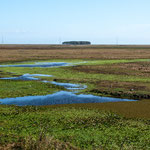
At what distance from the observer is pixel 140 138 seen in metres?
15.3

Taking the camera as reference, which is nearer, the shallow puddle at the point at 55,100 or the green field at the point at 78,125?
the green field at the point at 78,125

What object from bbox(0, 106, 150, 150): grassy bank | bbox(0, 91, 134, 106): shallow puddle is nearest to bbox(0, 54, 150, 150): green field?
bbox(0, 106, 150, 150): grassy bank

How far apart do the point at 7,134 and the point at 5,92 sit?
13929mm

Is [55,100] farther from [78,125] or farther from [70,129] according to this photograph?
[70,129]

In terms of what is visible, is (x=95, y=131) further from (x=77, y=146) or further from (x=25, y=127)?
(x=25, y=127)

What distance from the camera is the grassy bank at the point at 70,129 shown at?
13812 mm

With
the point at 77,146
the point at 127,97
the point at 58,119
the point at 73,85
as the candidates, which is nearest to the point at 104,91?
the point at 127,97

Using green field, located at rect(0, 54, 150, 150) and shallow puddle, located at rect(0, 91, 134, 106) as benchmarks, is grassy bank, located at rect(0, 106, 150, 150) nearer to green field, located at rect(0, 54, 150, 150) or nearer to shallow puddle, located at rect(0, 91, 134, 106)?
green field, located at rect(0, 54, 150, 150)

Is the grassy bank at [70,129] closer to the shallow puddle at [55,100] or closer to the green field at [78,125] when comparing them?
the green field at [78,125]

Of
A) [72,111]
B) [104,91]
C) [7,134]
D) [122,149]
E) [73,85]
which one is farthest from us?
[73,85]

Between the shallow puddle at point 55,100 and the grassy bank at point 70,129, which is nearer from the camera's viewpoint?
the grassy bank at point 70,129

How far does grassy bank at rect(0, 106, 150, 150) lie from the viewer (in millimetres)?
13812

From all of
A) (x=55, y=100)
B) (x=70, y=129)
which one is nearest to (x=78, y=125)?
(x=70, y=129)

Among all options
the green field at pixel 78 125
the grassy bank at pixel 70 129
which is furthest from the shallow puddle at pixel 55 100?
the grassy bank at pixel 70 129
